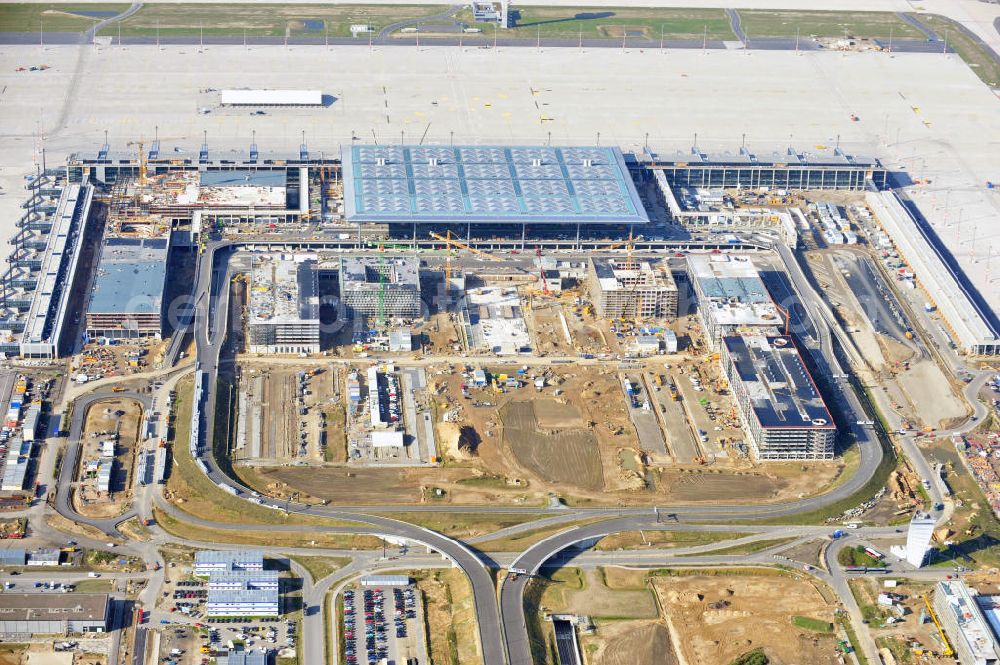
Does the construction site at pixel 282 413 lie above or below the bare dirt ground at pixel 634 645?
above

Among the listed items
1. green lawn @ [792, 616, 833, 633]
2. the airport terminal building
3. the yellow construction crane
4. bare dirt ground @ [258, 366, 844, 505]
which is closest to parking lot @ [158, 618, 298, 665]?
bare dirt ground @ [258, 366, 844, 505]

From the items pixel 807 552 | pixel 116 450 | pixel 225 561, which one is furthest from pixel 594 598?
pixel 116 450

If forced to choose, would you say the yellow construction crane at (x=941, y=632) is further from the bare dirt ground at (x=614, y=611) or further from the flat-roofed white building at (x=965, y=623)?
the bare dirt ground at (x=614, y=611)

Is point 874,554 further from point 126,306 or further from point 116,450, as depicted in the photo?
point 126,306

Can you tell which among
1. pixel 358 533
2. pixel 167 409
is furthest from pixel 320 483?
pixel 167 409

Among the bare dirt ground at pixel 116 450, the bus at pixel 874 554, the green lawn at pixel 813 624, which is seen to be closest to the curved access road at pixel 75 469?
the bare dirt ground at pixel 116 450

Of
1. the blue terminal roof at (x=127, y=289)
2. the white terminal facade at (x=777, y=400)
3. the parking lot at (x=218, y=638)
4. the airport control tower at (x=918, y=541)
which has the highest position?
the blue terminal roof at (x=127, y=289)

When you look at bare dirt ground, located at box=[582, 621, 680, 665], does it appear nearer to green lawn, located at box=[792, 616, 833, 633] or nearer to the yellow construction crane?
green lawn, located at box=[792, 616, 833, 633]
